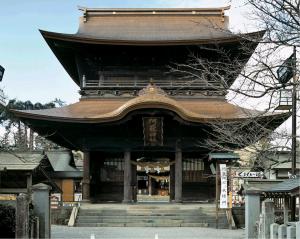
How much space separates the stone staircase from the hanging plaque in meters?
3.45

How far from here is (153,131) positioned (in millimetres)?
27969

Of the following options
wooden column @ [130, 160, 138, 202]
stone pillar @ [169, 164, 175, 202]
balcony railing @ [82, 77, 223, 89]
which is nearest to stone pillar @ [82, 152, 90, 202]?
wooden column @ [130, 160, 138, 202]

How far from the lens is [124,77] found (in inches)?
1203

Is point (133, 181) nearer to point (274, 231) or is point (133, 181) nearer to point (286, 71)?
point (274, 231)

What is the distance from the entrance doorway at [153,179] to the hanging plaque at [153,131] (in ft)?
4.69

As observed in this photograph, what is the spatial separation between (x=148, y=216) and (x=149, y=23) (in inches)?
493

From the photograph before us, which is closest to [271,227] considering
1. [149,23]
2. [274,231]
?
[274,231]

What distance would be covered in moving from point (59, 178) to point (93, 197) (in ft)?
22.6

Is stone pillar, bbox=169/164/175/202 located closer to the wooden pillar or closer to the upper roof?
the wooden pillar

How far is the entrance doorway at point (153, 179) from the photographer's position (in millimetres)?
29656

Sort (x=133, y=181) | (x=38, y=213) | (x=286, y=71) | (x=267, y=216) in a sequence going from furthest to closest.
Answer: (x=133, y=181)
(x=38, y=213)
(x=267, y=216)
(x=286, y=71)

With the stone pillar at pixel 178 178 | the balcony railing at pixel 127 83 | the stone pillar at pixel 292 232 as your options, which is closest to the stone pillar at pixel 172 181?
the stone pillar at pixel 178 178

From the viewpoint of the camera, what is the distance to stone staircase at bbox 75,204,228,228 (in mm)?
24594

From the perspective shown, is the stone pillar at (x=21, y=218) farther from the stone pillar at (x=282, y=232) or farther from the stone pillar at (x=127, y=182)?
the stone pillar at (x=127, y=182)
